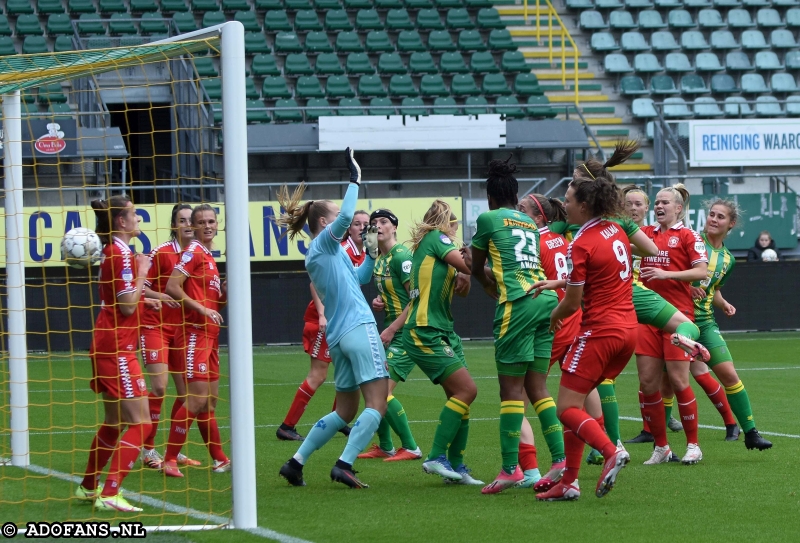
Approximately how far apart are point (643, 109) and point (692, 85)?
5.55 ft

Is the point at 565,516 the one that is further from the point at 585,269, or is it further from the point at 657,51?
the point at 657,51

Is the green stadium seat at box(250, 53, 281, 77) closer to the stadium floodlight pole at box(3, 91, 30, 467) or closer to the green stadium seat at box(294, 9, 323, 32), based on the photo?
the green stadium seat at box(294, 9, 323, 32)

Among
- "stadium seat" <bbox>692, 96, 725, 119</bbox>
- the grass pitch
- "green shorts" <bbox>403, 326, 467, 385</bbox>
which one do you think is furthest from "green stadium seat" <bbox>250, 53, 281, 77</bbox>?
"green shorts" <bbox>403, 326, 467, 385</bbox>

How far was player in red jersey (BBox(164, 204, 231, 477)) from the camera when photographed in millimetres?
7496

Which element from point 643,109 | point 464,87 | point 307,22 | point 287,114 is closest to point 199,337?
point 287,114

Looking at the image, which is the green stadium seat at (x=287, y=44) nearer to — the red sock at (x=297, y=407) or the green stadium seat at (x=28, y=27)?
the green stadium seat at (x=28, y=27)

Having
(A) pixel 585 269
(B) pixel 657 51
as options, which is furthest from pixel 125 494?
(B) pixel 657 51

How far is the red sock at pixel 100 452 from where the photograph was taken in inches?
249

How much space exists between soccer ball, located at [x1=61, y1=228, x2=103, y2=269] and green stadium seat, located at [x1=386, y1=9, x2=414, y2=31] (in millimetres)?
19403

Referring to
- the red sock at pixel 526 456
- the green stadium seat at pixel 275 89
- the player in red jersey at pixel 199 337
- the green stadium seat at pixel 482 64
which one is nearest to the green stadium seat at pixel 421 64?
the green stadium seat at pixel 482 64

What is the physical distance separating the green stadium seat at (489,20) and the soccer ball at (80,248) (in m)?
20.5

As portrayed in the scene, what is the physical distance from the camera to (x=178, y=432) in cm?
746

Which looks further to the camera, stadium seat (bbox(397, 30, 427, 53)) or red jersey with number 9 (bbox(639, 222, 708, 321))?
stadium seat (bbox(397, 30, 427, 53))

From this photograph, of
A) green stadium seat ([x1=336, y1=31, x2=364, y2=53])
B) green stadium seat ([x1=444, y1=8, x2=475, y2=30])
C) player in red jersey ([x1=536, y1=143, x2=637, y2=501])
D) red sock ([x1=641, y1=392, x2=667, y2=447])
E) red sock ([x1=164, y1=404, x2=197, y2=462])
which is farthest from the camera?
green stadium seat ([x1=444, y1=8, x2=475, y2=30])
